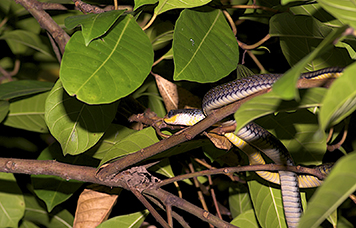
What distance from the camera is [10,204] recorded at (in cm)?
169

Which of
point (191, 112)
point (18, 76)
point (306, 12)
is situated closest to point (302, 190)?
point (191, 112)

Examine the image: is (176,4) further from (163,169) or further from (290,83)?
(163,169)

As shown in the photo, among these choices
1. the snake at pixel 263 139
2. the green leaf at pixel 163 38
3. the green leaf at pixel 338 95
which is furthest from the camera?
the green leaf at pixel 163 38

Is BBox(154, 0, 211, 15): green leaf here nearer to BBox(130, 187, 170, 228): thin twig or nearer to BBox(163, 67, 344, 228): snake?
BBox(163, 67, 344, 228): snake

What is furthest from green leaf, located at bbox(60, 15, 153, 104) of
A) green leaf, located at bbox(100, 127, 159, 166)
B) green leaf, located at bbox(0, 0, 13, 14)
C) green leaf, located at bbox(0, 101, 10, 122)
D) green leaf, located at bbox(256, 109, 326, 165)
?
green leaf, located at bbox(0, 0, 13, 14)

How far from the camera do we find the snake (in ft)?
4.25

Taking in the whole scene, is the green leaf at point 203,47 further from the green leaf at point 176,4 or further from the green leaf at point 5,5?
the green leaf at point 5,5

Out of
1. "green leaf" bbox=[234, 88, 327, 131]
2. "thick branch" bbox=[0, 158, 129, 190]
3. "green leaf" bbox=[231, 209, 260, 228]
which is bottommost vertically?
"green leaf" bbox=[231, 209, 260, 228]

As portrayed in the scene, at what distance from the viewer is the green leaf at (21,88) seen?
153cm

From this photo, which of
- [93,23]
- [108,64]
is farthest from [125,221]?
[93,23]

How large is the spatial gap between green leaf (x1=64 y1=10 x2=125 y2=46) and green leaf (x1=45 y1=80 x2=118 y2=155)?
1.18ft

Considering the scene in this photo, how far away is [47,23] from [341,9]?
1.27 metres

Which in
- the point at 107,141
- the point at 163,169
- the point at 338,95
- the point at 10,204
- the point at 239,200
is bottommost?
the point at 10,204

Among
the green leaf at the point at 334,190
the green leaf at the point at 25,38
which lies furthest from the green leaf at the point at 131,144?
the green leaf at the point at 25,38
